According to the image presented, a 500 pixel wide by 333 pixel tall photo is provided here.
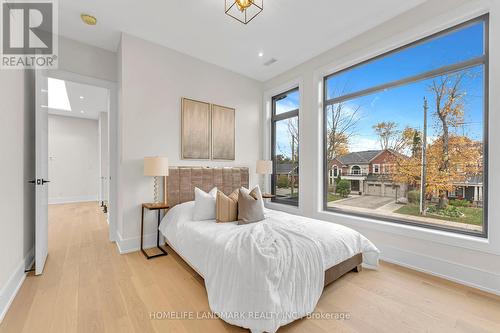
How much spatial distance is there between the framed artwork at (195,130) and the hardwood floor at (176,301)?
178 centimetres

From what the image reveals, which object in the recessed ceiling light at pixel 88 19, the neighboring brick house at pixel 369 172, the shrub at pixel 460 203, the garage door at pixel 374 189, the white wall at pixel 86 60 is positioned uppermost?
the recessed ceiling light at pixel 88 19

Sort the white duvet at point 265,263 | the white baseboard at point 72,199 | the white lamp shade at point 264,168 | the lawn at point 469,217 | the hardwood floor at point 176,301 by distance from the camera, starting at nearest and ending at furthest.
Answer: the white duvet at point 265,263, the hardwood floor at point 176,301, the lawn at point 469,217, the white lamp shade at point 264,168, the white baseboard at point 72,199

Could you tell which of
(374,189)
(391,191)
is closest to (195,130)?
(374,189)

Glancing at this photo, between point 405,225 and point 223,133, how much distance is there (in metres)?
3.22

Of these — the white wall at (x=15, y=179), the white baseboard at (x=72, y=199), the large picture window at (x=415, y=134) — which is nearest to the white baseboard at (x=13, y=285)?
the white wall at (x=15, y=179)

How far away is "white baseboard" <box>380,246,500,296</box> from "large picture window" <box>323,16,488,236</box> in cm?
40

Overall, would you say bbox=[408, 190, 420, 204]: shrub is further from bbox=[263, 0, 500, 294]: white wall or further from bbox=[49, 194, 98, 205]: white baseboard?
bbox=[49, 194, 98, 205]: white baseboard

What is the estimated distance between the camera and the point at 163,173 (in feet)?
10.1

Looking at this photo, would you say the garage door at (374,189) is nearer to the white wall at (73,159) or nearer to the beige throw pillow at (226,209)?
the beige throw pillow at (226,209)

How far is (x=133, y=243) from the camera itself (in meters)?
3.15

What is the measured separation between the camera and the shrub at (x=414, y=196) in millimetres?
2809

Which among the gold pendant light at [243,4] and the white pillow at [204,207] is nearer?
the gold pendant light at [243,4]

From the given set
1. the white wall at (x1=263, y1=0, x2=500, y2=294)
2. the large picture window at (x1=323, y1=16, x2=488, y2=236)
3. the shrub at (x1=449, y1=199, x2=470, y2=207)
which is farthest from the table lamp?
the shrub at (x1=449, y1=199, x2=470, y2=207)

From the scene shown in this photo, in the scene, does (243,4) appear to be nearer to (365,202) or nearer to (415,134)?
(415,134)
